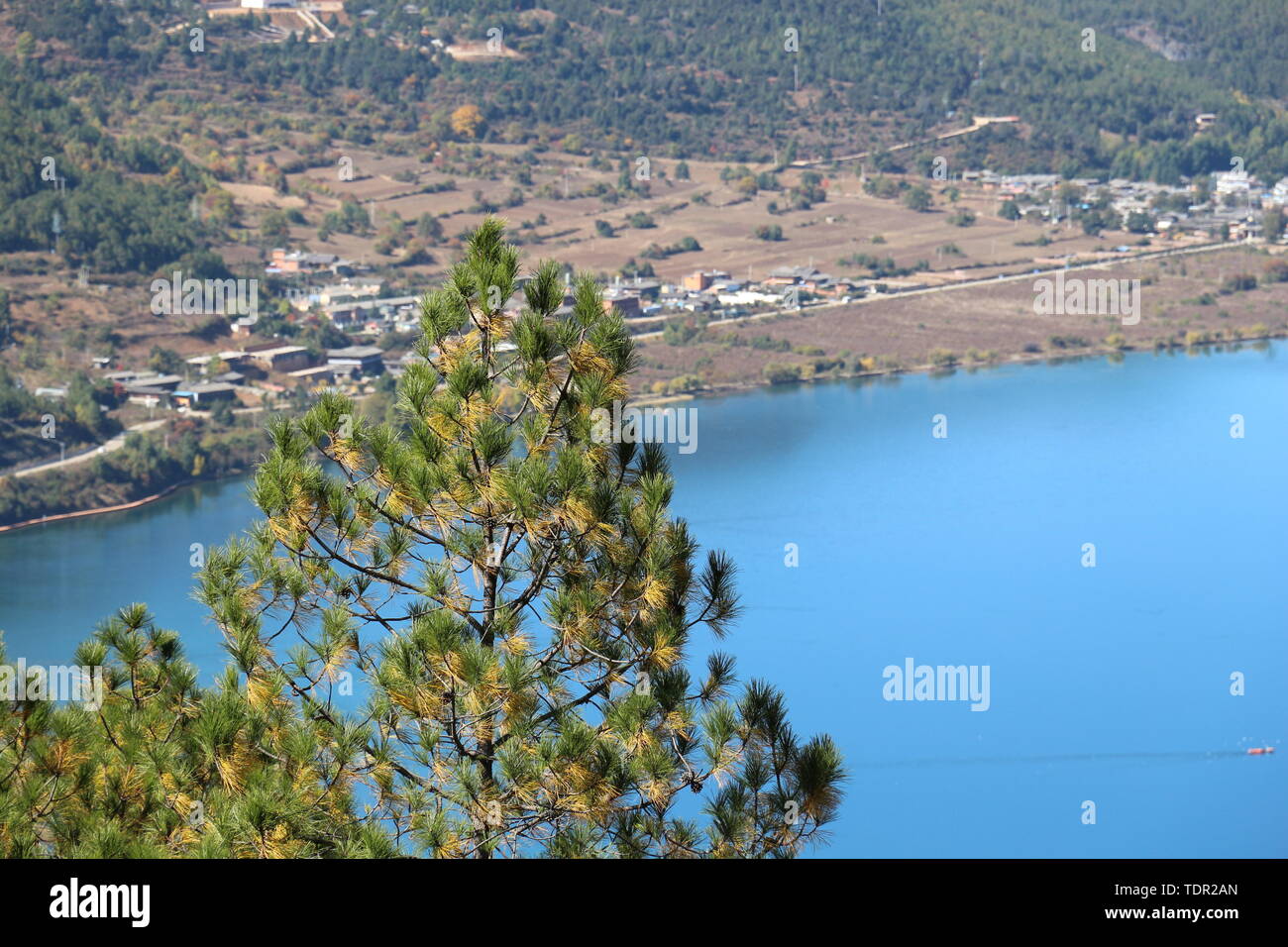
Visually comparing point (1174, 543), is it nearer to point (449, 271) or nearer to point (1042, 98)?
point (449, 271)

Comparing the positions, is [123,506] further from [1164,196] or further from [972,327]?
[1164,196]

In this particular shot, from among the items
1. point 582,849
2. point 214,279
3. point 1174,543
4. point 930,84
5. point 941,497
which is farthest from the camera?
point 930,84

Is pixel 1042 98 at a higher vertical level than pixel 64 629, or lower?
higher

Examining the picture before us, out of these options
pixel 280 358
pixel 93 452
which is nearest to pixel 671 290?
pixel 280 358

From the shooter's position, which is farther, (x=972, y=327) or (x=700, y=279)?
(x=700, y=279)
